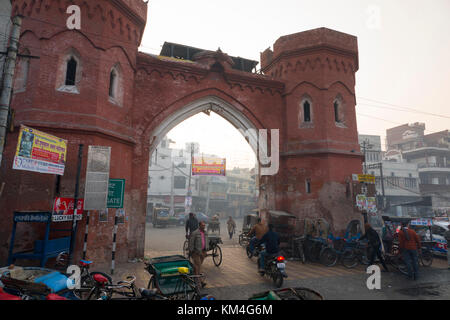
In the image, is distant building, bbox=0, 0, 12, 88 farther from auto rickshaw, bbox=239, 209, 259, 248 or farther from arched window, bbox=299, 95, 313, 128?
auto rickshaw, bbox=239, 209, 259, 248

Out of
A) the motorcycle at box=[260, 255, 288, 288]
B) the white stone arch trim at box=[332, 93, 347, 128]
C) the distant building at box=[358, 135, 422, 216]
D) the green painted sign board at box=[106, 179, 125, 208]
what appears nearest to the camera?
the motorcycle at box=[260, 255, 288, 288]

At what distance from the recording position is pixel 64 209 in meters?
7.89

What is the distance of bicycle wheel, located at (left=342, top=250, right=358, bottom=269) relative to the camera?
30.9ft

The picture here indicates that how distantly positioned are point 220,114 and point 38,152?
→ 9.25m

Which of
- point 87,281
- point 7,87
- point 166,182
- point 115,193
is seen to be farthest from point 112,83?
point 166,182

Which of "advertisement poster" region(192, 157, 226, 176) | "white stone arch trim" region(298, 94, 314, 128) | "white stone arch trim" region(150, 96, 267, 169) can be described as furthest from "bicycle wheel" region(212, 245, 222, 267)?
"advertisement poster" region(192, 157, 226, 176)

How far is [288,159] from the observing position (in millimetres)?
13273

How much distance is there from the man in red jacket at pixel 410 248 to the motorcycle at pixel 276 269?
4.20 m

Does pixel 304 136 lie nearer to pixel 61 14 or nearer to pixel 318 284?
pixel 318 284

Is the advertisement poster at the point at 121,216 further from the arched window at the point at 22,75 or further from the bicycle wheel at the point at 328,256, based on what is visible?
the bicycle wheel at the point at 328,256

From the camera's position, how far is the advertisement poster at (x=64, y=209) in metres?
7.55

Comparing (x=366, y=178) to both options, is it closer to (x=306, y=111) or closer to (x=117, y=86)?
(x=306, y=111)

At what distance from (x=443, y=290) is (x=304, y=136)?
8.06m

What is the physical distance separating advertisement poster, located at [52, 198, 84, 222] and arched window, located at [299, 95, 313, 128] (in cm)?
1068
